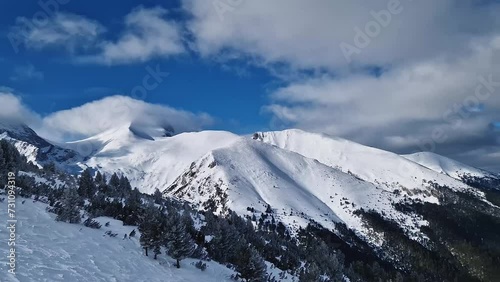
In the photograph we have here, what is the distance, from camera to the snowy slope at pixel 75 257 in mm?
16000

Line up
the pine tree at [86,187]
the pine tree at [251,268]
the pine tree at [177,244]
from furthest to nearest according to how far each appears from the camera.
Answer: the pine tree at [86,187]
the pine tree at [251,268]
the pine tree at [177,244]

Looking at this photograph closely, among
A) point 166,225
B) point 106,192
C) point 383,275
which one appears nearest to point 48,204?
point 166,225

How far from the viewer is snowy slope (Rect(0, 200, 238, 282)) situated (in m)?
16.0

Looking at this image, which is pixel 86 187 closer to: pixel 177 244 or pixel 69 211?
pixel 69 211

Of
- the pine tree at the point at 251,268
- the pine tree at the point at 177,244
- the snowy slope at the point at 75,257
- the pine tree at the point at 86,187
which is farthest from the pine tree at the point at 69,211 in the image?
the pine tree at the point at 86,187

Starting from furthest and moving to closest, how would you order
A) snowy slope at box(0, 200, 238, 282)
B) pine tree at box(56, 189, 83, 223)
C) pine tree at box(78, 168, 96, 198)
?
pine tree at box(78, 168, 96, 198) → pine tree at box(56, 189, 83, 223) → snowy slope at box(0, 200, 238, 282)

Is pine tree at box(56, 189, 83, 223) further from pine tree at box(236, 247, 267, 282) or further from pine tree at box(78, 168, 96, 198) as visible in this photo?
pine tree at box(78, 168, 96, 198)

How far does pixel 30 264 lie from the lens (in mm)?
15695

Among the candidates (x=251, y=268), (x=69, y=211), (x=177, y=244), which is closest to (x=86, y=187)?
(x=69, y=211)

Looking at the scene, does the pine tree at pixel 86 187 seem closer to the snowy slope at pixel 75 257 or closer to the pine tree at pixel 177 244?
the snowy slope at pixel 75 257

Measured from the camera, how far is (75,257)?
62.3ft

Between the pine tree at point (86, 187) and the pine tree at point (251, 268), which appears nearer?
the pine tree at point (251, 268)

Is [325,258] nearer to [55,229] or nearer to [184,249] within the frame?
Result: [184,249]

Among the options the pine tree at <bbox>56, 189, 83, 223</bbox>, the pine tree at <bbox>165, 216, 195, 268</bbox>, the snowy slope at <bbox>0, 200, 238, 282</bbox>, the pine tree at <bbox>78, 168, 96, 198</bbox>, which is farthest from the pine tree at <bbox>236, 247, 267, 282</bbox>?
the pine tree at <bbox>78, 168, 96, 198</bbox>
